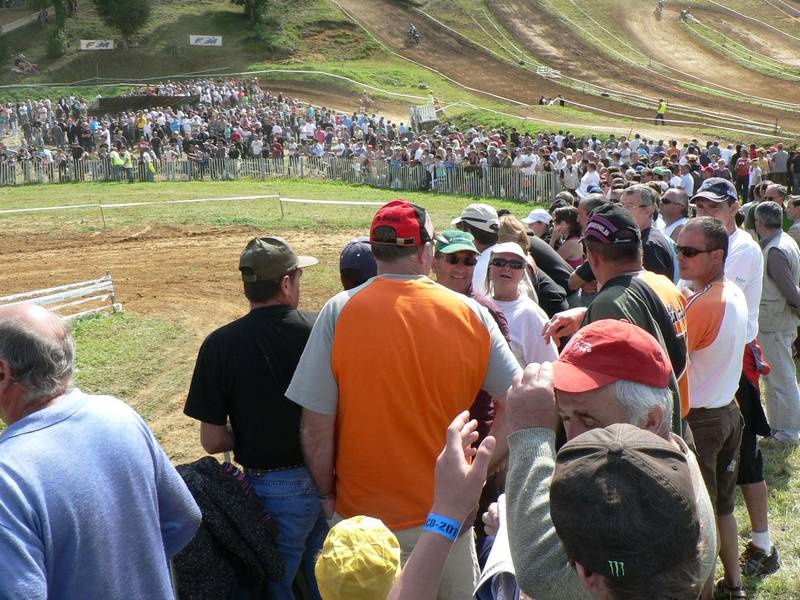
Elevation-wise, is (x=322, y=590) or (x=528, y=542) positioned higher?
(x=528, y=542)

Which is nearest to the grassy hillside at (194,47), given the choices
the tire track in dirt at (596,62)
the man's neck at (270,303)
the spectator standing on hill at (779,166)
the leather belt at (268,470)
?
the tire track in dirt at (596,62)

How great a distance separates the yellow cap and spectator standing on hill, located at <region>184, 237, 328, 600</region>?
1.48m

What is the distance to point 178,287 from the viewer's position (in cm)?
→ 1512

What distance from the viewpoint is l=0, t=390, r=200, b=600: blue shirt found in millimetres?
2574

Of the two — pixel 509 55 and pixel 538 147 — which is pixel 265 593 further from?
pixel 509 55

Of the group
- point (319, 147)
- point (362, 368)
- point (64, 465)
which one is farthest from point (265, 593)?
point (319, 147)

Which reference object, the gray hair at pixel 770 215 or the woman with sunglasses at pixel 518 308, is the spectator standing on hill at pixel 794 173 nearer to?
the gray hair at pixel 770 215

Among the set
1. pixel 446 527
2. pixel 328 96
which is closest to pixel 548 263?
pixel 446 527

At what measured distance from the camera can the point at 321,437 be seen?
369 centimetres

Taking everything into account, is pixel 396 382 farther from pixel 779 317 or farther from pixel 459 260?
pixel 779 317

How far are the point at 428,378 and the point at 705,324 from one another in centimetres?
221

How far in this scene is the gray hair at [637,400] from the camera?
275 cm

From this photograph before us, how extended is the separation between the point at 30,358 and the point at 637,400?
7.03 feet

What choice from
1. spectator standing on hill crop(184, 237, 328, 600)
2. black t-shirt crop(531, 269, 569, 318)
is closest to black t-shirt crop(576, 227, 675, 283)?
black t-shirt crop(531, 269, 569, 318)
